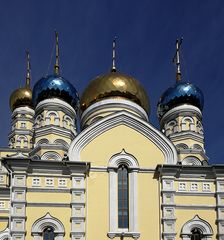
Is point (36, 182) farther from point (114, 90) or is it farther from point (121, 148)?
point (114, 90)

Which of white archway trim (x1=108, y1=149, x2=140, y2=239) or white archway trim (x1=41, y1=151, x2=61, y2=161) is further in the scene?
white archway trim (x1=41, y1=151, x2=61, y2=161)

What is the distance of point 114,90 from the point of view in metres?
18.8

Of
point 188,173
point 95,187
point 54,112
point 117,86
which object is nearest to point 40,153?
point 54,112

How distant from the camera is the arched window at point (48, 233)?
549 inches

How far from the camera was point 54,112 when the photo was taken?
19469 millimetres

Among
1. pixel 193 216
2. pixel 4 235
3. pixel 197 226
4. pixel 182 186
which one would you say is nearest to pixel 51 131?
pixel 4 235

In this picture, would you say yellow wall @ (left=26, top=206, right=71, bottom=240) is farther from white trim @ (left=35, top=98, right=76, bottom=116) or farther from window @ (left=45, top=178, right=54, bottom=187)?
white trim @ (left=35, top=98, right=76, bottom=116)

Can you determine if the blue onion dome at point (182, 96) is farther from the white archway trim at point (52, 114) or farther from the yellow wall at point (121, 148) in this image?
the yellow wall at point (121, 148)

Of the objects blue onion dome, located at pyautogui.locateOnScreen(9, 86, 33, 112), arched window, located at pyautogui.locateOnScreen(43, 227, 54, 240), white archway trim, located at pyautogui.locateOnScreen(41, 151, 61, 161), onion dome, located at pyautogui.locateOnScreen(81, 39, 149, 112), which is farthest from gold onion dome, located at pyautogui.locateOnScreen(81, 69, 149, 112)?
arched window, located at pyautogui.locateOnScreen(43, 227, 54, 240)

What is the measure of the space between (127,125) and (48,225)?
3.44 m

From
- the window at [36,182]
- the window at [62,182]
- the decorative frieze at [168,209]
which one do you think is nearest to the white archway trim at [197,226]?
the decorative frieze at [168,209]

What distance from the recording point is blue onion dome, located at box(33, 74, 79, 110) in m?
19.5

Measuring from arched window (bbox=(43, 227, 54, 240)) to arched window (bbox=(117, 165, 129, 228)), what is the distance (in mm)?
1687

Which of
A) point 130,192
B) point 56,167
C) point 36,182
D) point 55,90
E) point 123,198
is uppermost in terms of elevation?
point 55,90
